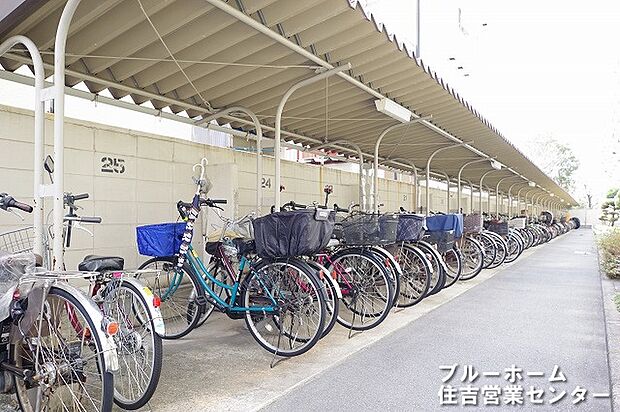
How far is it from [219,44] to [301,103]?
1.74 m

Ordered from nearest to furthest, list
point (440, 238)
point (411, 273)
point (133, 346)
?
point (133, 346) < point (411, 273) < point (440, 238)

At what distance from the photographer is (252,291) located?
3.46 metres

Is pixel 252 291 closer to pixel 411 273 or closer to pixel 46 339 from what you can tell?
pixel 46 339

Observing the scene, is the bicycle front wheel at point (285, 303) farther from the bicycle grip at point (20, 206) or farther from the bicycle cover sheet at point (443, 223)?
the bicycle cover sheet at point (443, 223)

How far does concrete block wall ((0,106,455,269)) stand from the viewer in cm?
397

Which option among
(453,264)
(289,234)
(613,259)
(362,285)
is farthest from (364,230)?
(613,259)

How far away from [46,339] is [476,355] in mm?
2692

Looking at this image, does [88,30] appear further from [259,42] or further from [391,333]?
[391,333]

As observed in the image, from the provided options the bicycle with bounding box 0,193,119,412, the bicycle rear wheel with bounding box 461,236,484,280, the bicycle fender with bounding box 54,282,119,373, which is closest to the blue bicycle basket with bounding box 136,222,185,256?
the bicycle with bounding box 0,193,119,412

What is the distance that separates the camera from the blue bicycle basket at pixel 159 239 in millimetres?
3469

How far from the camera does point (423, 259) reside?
4945 mm

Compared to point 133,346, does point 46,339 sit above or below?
above

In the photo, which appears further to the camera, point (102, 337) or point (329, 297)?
point (329, 297)

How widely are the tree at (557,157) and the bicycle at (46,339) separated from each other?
1999 inches
